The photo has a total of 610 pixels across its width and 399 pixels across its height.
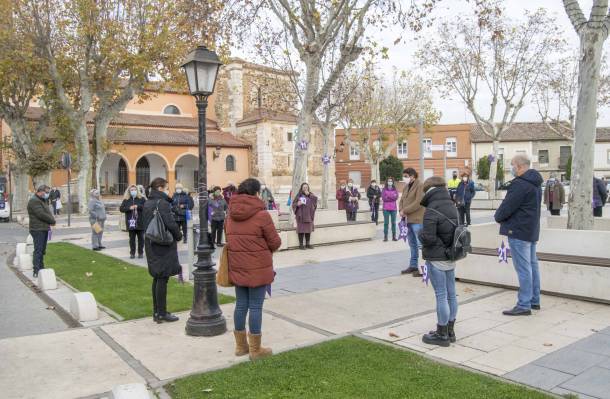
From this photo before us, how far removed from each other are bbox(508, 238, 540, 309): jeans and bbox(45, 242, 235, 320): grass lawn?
392 cm

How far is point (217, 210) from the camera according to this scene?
1288 cm

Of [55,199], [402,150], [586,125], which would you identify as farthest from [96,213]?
[402,150]

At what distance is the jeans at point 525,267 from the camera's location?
600 cm

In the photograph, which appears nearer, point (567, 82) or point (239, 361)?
point (239, 361)

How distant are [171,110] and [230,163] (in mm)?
7095

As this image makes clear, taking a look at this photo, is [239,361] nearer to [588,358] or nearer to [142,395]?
[142,395]

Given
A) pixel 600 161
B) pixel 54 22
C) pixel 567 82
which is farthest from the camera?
pixel 600 161

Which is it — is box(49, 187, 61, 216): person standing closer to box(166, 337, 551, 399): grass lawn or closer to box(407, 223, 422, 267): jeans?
box(407, 223, 422, 267): jeans

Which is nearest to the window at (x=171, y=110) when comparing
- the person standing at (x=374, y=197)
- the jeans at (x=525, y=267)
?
the person standing at (x=374, y=197)

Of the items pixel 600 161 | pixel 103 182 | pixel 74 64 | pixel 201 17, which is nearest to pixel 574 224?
pixel 201 17

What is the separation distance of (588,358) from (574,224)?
13.9 feet

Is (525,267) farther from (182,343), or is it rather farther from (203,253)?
(182,343)

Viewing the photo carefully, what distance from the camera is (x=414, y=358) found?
4.66 metres


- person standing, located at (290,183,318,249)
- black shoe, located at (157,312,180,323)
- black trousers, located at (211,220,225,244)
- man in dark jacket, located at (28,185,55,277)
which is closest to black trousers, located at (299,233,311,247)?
person standing, located at (290,183,318,249)
